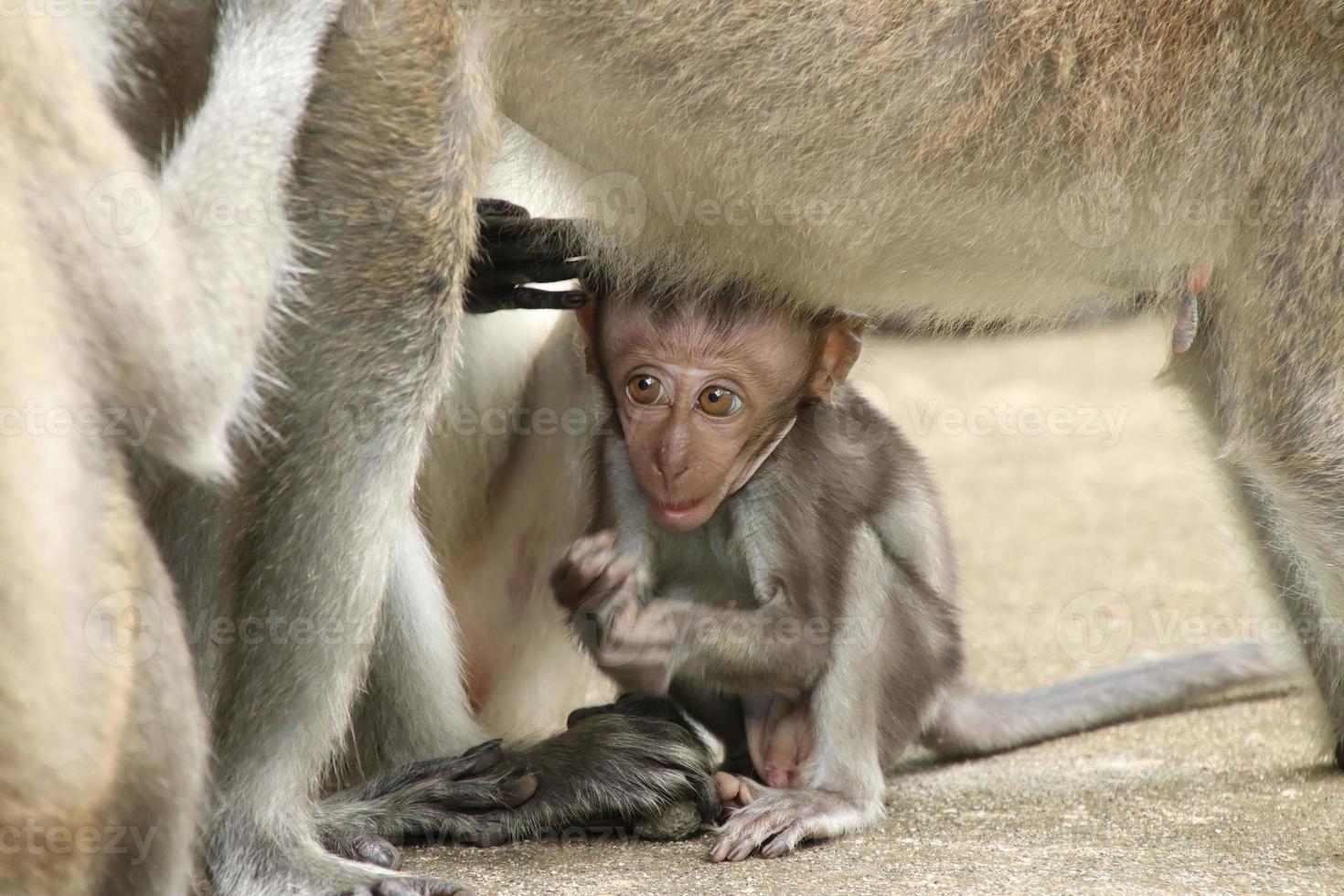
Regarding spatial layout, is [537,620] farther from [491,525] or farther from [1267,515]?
[1267,515]

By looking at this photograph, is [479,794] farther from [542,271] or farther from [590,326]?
[542,271]

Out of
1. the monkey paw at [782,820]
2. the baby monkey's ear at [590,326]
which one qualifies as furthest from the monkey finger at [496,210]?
the monkey paw at [782,820]

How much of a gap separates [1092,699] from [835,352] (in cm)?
162

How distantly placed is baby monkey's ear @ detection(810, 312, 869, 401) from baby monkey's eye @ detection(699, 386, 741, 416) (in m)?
0.29

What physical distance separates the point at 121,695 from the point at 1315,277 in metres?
2.68

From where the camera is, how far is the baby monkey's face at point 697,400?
4.12m

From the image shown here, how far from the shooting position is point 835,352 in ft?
14.5

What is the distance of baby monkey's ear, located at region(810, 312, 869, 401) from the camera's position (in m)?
4.39

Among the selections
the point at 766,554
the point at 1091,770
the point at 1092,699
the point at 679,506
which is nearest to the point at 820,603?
the point at 766,554

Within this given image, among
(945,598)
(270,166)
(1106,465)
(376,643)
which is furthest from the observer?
(1106,465)

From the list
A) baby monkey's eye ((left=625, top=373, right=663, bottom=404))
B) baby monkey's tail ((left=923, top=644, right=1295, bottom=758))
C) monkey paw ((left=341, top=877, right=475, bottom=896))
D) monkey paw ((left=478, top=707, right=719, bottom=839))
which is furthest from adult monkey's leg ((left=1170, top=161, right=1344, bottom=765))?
monkey paw ((left=341, top=877, right=475, bottom=896))

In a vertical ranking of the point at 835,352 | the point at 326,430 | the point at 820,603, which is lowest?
the point at 820,603

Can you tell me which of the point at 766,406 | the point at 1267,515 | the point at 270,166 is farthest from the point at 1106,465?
the point at 270,166

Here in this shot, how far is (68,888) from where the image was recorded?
9.52ft
